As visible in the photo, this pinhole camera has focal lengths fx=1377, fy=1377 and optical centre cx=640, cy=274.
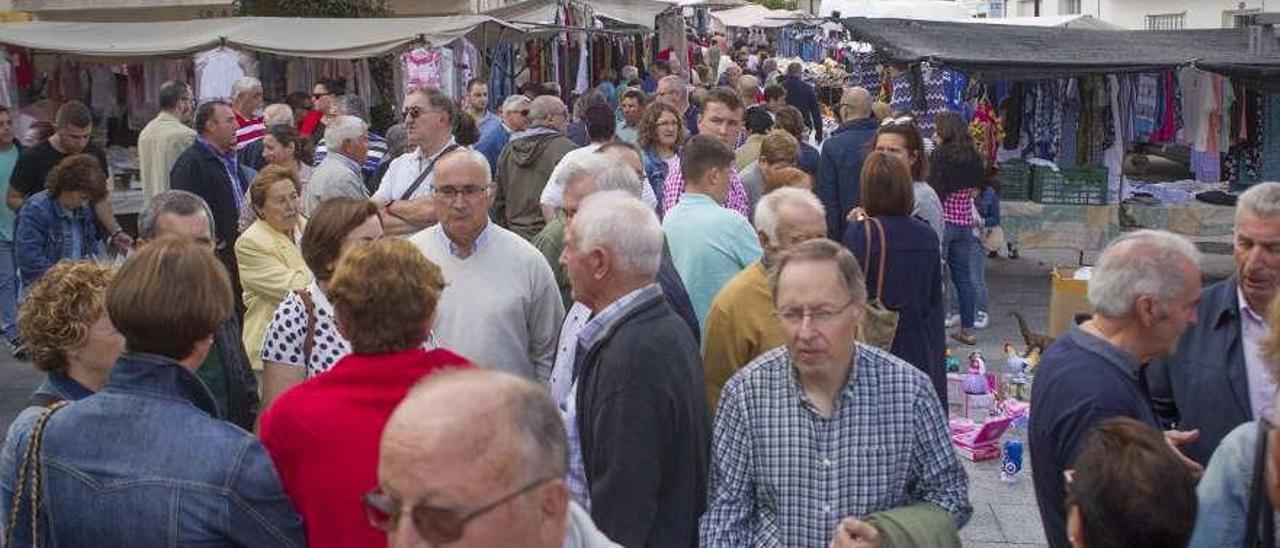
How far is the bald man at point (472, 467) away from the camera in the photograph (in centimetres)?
187

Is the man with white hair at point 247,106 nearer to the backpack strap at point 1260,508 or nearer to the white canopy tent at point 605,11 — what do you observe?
the white canopy tent at point 605,11

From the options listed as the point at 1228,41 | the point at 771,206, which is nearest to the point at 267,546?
the point at 771,206

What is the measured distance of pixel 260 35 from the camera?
12992mm

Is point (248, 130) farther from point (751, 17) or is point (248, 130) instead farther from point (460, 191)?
point (751, 17)

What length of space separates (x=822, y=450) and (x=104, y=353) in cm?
164

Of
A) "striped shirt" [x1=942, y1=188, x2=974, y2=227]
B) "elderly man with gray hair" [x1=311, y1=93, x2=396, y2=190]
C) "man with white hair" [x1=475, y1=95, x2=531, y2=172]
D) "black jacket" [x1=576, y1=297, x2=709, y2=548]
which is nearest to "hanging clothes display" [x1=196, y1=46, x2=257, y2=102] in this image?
"elderly man with gray hair" [x1=311, y1=93, x2=396, y2=190]

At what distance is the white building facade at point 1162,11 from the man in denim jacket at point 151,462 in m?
32.3

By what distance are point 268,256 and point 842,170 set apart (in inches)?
170

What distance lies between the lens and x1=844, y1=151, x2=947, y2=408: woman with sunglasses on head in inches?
227

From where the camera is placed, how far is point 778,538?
3229 millimetres

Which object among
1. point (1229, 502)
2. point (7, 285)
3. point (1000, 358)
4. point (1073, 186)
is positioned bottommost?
point (1000, 358)

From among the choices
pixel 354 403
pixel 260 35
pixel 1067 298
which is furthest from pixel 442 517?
pixel 260 35

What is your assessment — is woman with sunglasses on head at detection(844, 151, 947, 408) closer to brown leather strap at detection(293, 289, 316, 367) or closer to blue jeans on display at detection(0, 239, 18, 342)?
brown leather strap at detection(293, 289, 316, 367)

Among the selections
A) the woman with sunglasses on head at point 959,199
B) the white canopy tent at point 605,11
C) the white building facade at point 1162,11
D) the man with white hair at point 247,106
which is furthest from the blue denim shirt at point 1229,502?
the white building facade at point 1162,11
